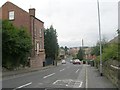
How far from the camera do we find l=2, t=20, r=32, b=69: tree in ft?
113

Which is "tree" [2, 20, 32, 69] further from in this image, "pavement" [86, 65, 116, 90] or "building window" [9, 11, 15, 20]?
"building window" [9, 11, 15, 20]

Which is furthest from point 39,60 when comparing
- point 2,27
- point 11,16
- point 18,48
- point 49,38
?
point 2,27

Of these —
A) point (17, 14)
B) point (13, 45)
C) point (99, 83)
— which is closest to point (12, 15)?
point (17, 14)

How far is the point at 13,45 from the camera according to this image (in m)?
35.8

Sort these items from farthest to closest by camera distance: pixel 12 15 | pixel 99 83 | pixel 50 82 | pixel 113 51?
pixel 12 15
pixel 50 82
pixel 99 83
pixel 113 51

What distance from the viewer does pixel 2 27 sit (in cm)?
3378

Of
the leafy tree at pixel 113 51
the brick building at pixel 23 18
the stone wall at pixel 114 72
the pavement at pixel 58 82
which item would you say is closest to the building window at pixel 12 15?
the brick building at pixel 23 18

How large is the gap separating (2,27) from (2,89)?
1762cm

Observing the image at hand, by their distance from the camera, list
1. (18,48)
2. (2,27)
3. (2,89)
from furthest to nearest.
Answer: (18,48) < (2,27) < (2,89)

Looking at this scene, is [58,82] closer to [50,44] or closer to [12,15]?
[12,15]

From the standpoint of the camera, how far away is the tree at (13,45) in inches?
1362

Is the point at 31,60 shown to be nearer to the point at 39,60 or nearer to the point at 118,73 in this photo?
the point at 39,60

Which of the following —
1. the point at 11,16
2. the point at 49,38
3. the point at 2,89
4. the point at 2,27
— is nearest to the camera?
the point at 2,89

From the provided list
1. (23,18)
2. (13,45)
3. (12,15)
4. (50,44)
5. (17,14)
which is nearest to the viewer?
(13,45)
